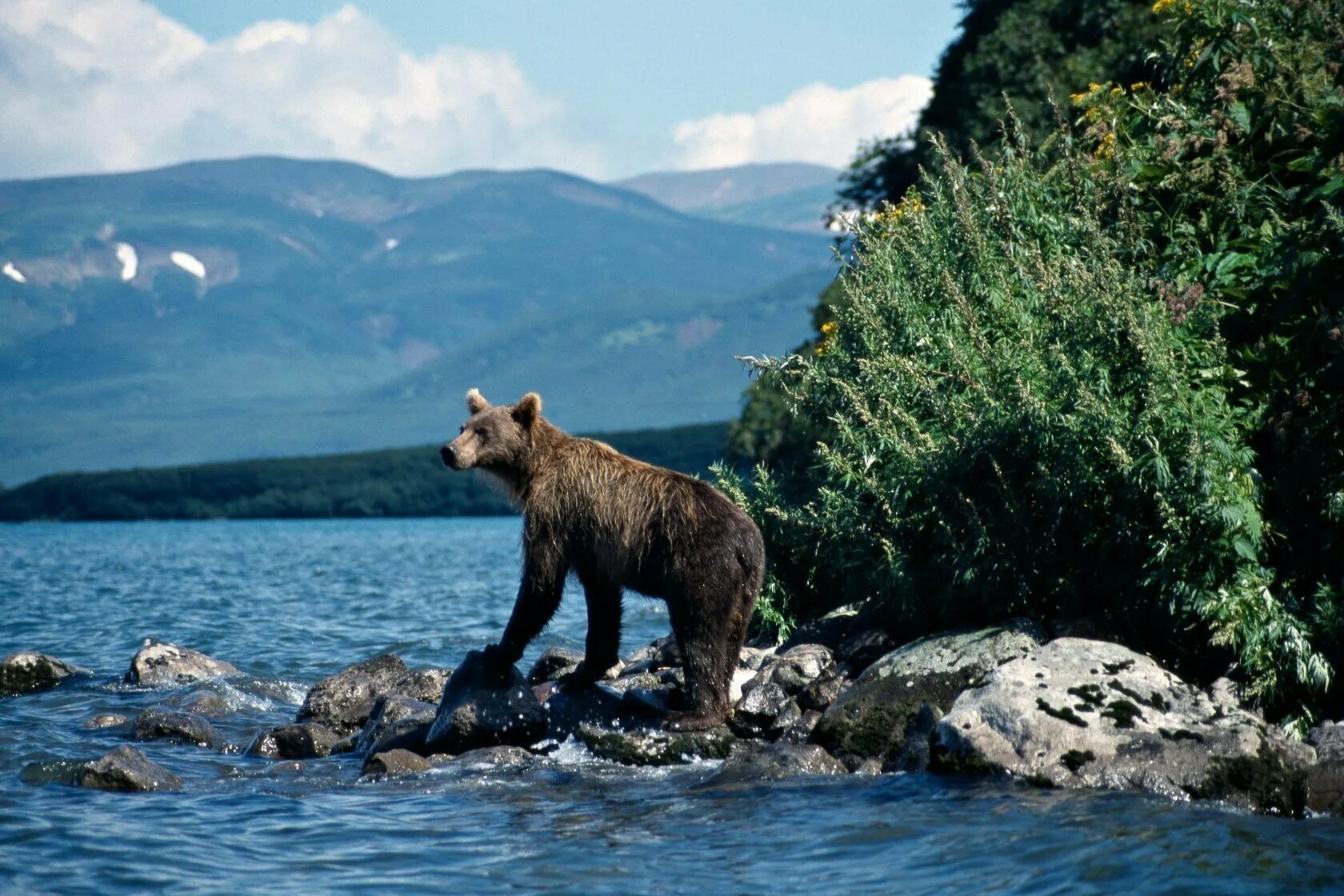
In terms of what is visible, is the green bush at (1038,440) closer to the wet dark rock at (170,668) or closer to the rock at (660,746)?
the rock at (660,746)

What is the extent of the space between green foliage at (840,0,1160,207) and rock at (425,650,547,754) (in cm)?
1886

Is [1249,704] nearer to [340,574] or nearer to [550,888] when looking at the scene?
[550,888]

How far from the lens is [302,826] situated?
9.32 m

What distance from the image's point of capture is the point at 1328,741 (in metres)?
9.31

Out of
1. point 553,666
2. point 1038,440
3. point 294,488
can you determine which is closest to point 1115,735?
point 1038,440

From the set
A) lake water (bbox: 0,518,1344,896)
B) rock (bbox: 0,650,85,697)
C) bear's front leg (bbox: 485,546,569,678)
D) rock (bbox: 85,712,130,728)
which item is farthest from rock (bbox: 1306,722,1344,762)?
rock (bbox: 0,650,85,697)

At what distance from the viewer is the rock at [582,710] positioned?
1139 cm

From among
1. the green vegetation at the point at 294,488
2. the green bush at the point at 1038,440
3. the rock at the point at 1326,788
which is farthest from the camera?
the green vegetation at the point at 294,488

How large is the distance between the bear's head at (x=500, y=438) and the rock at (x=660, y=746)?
230 cm

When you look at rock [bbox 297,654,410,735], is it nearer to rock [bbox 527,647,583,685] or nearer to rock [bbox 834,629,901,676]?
rock [bbox 527,647,583,685]

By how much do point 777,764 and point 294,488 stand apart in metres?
92.4

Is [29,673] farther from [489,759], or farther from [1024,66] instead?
[1024,66]

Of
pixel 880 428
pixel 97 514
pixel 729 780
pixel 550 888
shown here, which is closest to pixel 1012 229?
pixel 880 428

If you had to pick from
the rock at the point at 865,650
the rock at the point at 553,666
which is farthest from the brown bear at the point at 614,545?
the rock at the point at 553,666
